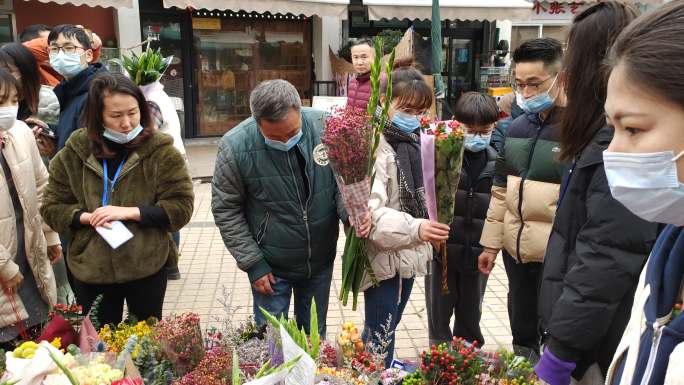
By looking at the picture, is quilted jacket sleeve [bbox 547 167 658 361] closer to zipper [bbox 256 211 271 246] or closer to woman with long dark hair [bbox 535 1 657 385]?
woman with long dark hair [bbox 535 1 657 385]

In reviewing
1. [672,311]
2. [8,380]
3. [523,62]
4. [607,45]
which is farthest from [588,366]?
[8,380]

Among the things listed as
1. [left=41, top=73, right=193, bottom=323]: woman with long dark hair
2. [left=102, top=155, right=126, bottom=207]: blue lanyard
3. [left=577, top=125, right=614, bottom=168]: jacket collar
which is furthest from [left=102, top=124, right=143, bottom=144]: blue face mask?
[left=577, top=125, right=614, bottom=168]: jacket collar

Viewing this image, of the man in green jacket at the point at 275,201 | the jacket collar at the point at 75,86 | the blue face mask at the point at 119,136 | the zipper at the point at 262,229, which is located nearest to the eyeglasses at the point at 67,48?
the jacket collar at the point at 75,86

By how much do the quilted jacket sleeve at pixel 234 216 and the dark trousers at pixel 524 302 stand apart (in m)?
1.26

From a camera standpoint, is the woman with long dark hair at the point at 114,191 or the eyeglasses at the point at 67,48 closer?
the woman with long dark hair at the point at 114,191

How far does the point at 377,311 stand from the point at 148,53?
2.88 m

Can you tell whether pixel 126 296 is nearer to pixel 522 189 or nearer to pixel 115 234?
pixel 115 234

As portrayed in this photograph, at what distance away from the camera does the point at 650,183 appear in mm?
1147

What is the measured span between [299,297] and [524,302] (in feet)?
3.92

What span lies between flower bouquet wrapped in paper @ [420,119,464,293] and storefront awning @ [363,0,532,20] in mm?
6622

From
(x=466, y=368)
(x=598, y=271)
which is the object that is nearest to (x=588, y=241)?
(x=598, y=271)

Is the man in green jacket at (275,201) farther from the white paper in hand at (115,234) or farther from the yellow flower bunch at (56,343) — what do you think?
the yellow flower bunch at (56,343)

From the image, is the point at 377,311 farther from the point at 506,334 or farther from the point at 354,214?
the point at 506,334

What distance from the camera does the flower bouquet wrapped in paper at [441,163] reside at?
219 centimetres
